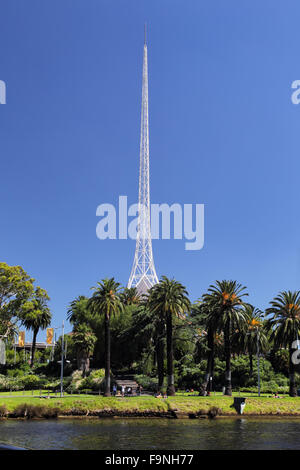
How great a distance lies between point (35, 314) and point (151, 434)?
139 feet

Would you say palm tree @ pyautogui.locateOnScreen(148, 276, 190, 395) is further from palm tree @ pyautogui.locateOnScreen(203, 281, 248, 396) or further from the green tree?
the green tree

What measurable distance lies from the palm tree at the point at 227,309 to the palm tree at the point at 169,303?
3936 millimetres

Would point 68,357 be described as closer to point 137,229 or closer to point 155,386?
point 155,386

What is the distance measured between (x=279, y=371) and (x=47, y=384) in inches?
1597

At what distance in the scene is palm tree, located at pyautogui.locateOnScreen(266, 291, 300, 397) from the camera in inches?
2352

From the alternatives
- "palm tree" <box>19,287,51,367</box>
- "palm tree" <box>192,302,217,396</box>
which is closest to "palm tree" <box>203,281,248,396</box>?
"palm tree" <box>192,302,217,396</box>

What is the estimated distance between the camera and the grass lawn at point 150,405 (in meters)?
47.5

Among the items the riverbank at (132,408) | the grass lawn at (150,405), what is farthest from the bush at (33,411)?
the grass lawn at (150,405)

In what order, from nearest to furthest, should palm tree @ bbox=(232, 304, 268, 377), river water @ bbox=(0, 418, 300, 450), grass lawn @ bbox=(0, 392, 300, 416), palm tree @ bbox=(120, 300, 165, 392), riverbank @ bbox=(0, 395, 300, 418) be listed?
1. river water @ bbox=(0, 418, 300, 450)
2. riverbank @ bbox=(0, 395, 300, 418)
3. grass lawn @ bbox=(0, 392, 300, 416)
4. palm tree @ bbox=(120, 300, 165, 392)
5. palm tree @ bbox=(232, 304, 268, 377)

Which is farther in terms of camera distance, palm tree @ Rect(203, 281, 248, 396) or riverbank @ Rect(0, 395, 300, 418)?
palm tree @ Rect(203, 281, 248, 396)

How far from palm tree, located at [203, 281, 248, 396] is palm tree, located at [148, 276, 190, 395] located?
3936 mm

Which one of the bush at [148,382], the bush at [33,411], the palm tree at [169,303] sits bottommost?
the bush at [148,382]

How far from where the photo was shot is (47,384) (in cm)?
6700

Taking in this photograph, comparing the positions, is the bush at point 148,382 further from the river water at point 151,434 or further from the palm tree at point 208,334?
the river water at point 151,434
